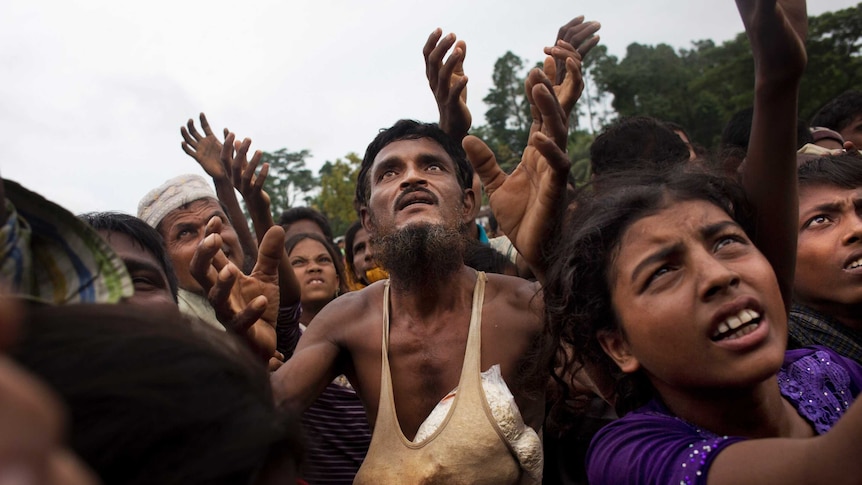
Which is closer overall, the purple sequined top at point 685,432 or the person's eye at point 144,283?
the purple sequined top at point 685,432

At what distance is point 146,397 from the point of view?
2.34 ft

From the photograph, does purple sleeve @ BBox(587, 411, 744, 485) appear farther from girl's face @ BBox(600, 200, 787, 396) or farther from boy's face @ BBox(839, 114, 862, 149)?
boy's face @ BBox(839, 114, 862, 149)

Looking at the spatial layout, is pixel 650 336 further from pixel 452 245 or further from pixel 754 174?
pixel 452 245

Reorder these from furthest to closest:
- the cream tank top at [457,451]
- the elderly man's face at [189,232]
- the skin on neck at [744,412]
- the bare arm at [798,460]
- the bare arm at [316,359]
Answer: the elderly man's face at [189,232]
the bare arm at [316,359]
the cream tank top at [457,451]
the skin on neck at [744,412]
the bare arm at [798,460]

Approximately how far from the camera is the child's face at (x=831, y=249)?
7.30 ft

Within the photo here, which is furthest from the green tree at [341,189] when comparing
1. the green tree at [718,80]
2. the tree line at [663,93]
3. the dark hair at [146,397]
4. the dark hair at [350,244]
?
the dark hair at [146,397]

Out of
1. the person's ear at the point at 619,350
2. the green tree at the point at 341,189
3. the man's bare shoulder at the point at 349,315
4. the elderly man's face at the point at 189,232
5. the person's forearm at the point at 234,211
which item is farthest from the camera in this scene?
the green tree at the point at 341,189

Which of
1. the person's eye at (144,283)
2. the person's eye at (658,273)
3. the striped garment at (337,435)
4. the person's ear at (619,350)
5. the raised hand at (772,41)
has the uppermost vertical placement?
the raised hand at (772,41)

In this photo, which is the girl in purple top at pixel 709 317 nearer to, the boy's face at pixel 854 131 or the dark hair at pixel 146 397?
the dark hair at pixel 146 397

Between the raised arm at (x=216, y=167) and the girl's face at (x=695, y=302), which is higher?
the raised arm at (x=216, y=167)

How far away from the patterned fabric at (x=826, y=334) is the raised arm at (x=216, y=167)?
3.09 meters

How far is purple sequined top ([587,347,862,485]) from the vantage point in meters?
1.48

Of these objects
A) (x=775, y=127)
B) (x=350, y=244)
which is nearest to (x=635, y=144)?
(x=775, y=127)

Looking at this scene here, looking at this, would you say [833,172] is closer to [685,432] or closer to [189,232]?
[685,432]
